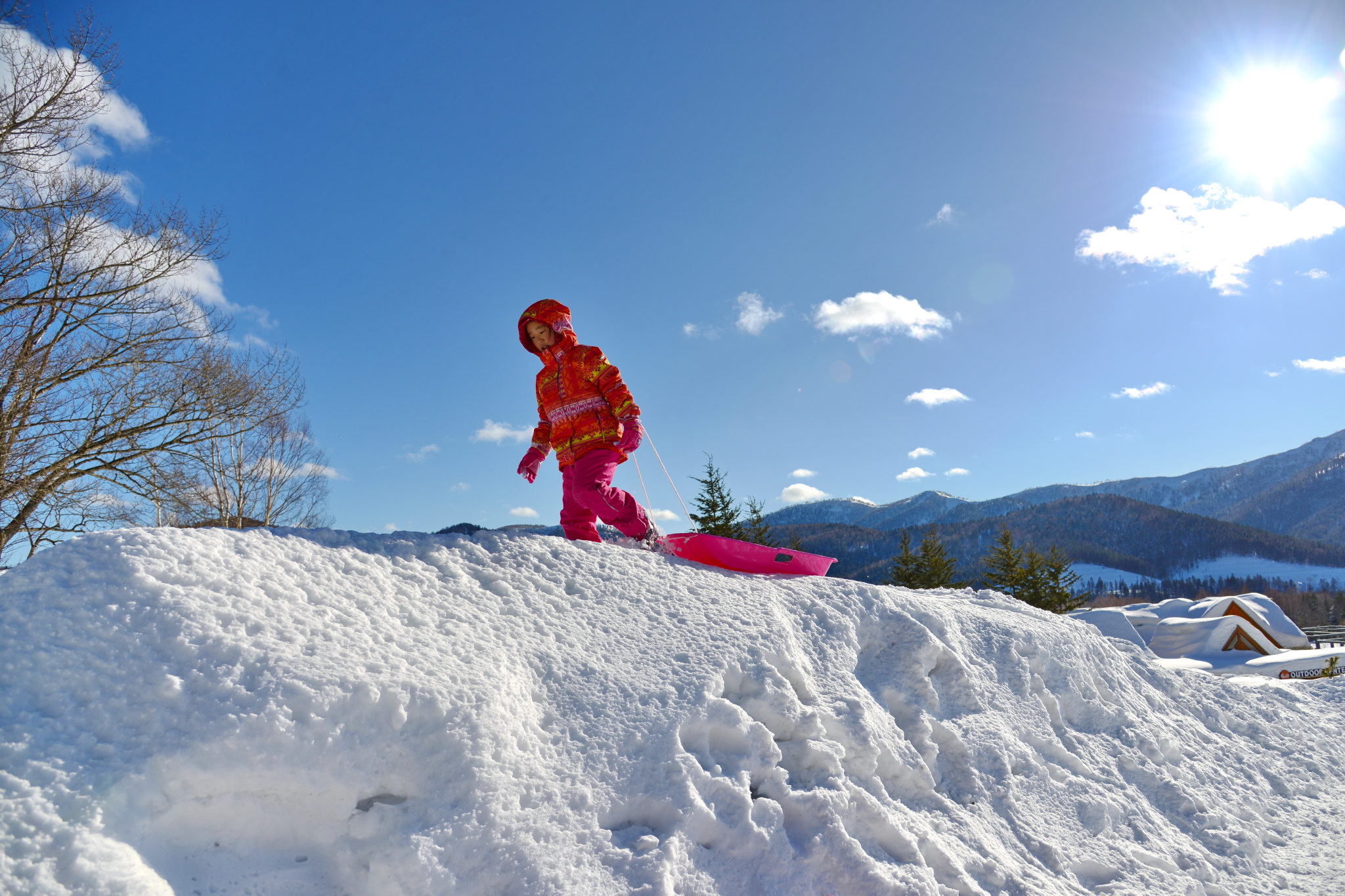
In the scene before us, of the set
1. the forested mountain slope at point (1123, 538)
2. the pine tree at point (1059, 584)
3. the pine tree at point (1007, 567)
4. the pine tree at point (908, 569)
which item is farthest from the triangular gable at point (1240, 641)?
the forested mountain slope at point (1123, 538)

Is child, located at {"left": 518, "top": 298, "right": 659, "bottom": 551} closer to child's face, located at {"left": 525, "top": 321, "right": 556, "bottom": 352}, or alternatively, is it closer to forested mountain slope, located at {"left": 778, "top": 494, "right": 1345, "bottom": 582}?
child's face, located at {"left": 525, "top": 321, "right": 556, "bottom": 352}

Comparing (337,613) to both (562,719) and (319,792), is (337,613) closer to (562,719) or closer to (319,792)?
(319,792)

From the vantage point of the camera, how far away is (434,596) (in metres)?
2.87

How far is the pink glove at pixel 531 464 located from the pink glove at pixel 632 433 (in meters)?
0.79

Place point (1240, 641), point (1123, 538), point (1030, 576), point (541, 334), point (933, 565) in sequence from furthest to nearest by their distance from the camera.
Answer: point (1123, 538)
point (1030, 576)
point (933, 565)
point (1240, 641)
point (541, 334)

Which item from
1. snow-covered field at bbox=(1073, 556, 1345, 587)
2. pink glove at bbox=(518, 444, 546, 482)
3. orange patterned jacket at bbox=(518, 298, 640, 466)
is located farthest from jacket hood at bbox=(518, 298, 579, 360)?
snow-covered field at bbox=(1073, 556, 1345, 587)

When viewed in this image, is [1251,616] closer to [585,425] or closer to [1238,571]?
[585,425]

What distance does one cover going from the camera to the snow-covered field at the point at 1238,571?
431ft

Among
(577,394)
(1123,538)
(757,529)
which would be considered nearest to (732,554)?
(577,394)

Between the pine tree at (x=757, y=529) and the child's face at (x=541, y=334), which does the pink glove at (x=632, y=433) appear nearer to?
the child's face at (x=541, y=334)

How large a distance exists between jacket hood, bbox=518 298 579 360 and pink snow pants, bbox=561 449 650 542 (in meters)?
0.85

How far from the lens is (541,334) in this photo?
4547 millimetres

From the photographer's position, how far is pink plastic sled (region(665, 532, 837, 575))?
14.0 ft

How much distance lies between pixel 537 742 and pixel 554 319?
3.01m
